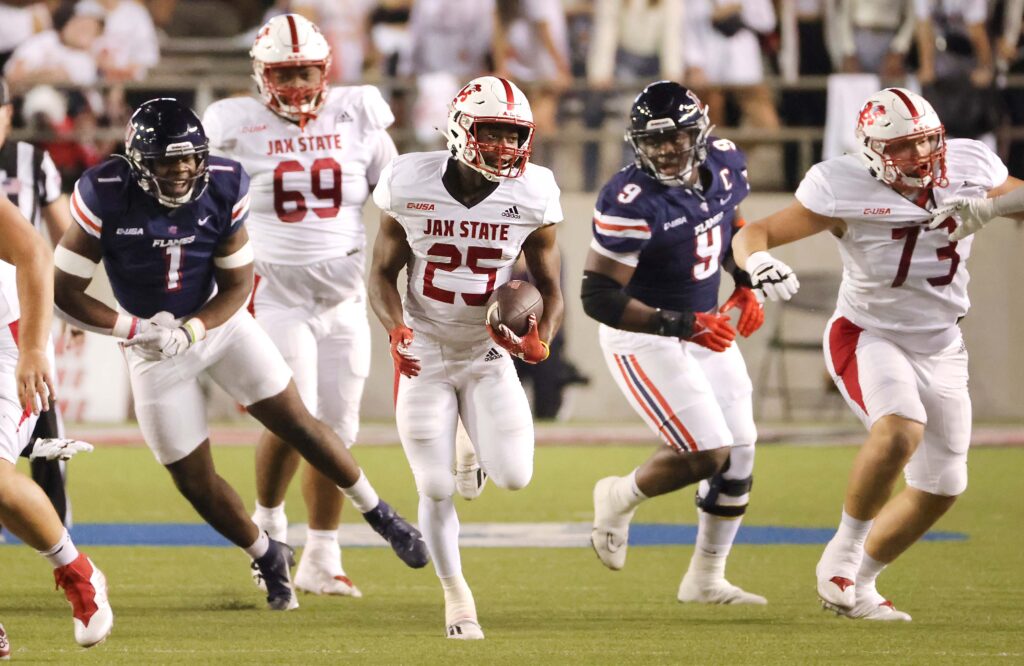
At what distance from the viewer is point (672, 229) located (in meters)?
5.87

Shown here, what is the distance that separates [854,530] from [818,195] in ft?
3.71

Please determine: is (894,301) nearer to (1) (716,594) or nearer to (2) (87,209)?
(1) (716,594)

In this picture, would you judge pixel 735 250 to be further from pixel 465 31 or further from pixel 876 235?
pixel 465 31

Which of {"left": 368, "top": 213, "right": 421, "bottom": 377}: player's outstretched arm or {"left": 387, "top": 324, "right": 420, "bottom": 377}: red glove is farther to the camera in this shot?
{"left": 368, "top": 213, "right": 421, "bottom": 377}: player's outstretched arm

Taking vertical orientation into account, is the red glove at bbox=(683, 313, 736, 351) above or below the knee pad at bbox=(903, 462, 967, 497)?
above

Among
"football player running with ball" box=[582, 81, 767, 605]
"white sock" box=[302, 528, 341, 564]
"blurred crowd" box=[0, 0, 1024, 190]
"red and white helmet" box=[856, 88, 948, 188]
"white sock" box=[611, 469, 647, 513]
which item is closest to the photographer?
"red and white helmet" box=[856, 88, 948, 188]

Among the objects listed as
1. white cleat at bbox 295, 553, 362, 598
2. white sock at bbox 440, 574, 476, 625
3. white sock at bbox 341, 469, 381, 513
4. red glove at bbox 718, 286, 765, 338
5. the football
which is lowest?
white cleat at bbox 295, 553, 362, 598

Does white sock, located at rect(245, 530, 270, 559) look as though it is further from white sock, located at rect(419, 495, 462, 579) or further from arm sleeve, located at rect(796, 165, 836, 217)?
arm sleeve, located at rect(796, 165, 836, 217)

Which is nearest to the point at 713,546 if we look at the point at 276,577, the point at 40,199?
the point at 276,577

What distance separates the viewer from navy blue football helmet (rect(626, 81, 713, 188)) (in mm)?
5758

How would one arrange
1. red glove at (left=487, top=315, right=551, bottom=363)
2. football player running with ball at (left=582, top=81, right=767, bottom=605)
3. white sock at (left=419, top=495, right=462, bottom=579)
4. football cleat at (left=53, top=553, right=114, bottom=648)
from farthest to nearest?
football player running with ball at (left=582, top=81, right=767, bottom=605) → white sock at (left=419, top=495, right=462, bottom=579) → red glove at (left=487, top=315, right=551, bottom=363) → football cleat at (left=53, top=553, right=114, bottom=648)

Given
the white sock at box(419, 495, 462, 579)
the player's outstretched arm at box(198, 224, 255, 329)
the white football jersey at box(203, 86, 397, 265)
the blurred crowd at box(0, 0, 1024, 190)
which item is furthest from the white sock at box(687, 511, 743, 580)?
the blurred crowd at box(0, 0, 1024, 190)

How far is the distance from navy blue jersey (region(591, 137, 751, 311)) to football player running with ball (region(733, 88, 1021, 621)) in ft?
1.10

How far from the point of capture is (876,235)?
5.59m
